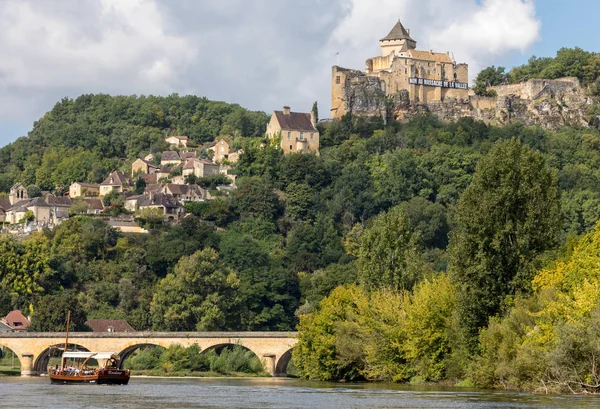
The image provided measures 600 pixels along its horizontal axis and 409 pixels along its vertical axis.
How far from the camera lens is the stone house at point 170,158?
162 meters

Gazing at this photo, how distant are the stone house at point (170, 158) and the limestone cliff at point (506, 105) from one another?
21.8m

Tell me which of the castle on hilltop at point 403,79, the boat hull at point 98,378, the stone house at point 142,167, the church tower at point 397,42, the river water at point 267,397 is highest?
the church tower at point 397,42

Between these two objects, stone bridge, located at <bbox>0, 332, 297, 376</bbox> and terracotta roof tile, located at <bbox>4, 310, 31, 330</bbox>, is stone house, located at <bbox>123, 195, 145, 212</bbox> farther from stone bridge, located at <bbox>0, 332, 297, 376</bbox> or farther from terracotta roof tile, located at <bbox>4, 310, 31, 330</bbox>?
stone bridge, located at <bbox>0, 332, 297, 376</bbox>

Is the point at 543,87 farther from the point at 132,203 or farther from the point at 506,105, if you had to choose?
the point at 132,203

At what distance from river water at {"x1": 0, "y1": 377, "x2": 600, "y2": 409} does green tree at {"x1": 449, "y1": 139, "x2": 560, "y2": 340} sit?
15.0 feet

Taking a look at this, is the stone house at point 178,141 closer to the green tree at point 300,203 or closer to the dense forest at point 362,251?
the dense forest at point 362,251

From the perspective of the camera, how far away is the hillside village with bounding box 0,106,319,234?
14325 cm

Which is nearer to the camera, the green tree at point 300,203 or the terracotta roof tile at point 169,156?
the green tree at point 300,203

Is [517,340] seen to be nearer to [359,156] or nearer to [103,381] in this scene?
[103,381]

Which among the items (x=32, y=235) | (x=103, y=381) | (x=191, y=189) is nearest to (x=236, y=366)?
(x=103, y=381)

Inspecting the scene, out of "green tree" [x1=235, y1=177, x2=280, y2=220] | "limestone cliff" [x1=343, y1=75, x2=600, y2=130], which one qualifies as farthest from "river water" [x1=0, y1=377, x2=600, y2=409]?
"limestone cliff" [x1=343, y1=75, x2=600, y2=130]

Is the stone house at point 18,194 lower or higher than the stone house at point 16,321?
higher

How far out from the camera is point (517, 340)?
5988cm

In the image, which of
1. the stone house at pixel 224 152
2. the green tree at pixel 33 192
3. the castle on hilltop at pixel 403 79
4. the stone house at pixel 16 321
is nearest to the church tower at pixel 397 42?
the castle on hilltop at pixel 403 79
